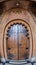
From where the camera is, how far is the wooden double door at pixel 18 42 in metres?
6.17

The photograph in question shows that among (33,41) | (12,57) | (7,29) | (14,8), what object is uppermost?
(14,8)

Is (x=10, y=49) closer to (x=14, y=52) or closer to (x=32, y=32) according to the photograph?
(x=14, y=52)

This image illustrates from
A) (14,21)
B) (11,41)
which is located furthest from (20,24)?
(11,41)

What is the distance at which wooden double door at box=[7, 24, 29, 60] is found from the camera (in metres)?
6.17

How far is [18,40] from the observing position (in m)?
6.18

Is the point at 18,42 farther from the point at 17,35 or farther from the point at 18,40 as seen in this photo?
the point at 17,35

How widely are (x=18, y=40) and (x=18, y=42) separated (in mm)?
62

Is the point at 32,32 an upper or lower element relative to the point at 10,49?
upper

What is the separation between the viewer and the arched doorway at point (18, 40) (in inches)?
243

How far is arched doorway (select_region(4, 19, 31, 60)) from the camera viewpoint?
20.2 feet

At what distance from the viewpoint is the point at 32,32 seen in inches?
239

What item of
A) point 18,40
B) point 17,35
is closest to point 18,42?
point 18,40

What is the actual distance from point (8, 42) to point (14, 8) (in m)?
1.07

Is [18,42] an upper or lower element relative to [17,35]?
lower
